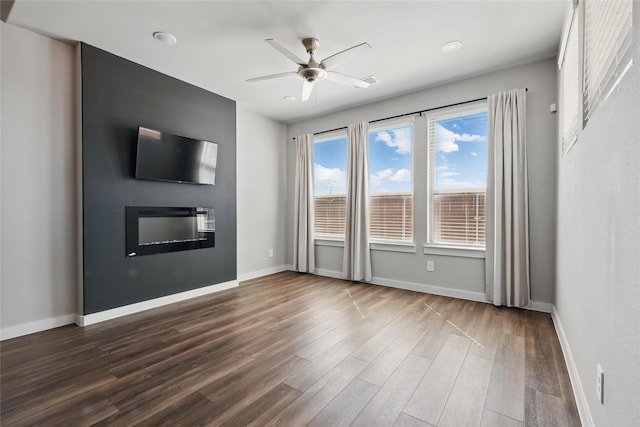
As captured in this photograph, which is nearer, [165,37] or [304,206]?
[165,37]

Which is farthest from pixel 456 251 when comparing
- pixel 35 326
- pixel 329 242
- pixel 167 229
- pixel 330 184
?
pixel 35 326

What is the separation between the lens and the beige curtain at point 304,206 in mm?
5242

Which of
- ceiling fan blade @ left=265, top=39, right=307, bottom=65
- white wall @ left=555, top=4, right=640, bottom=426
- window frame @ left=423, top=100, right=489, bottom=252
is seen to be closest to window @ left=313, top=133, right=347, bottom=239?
window frame @ left=423, top=100, right=489, bottom=252

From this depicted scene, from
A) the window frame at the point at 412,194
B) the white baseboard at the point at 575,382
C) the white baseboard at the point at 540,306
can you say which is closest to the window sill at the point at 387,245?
the window frame at the point at 412,194

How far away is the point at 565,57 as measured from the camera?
8.39ft

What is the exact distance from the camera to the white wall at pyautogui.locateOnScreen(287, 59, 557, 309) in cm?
324

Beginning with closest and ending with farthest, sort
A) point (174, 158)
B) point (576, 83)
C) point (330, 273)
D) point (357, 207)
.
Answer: point (576, 83) → point (174, 158) → point (357, 207) → point (330, 273)

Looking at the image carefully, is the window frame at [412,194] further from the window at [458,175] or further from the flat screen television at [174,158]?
the flat screen television at [174,158]

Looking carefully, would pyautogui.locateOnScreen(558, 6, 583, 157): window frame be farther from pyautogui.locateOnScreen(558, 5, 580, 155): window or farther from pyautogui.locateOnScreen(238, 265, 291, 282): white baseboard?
pyautogui.locateOnScreen(238, 265, 291, 282): white baseboard

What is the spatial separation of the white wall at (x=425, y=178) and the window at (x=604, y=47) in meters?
1.69

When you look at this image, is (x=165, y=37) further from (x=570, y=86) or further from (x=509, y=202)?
(x=509, y=202)

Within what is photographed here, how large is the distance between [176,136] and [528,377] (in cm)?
417

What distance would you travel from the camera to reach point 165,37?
2834 mm

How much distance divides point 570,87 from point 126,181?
4.35 meters
